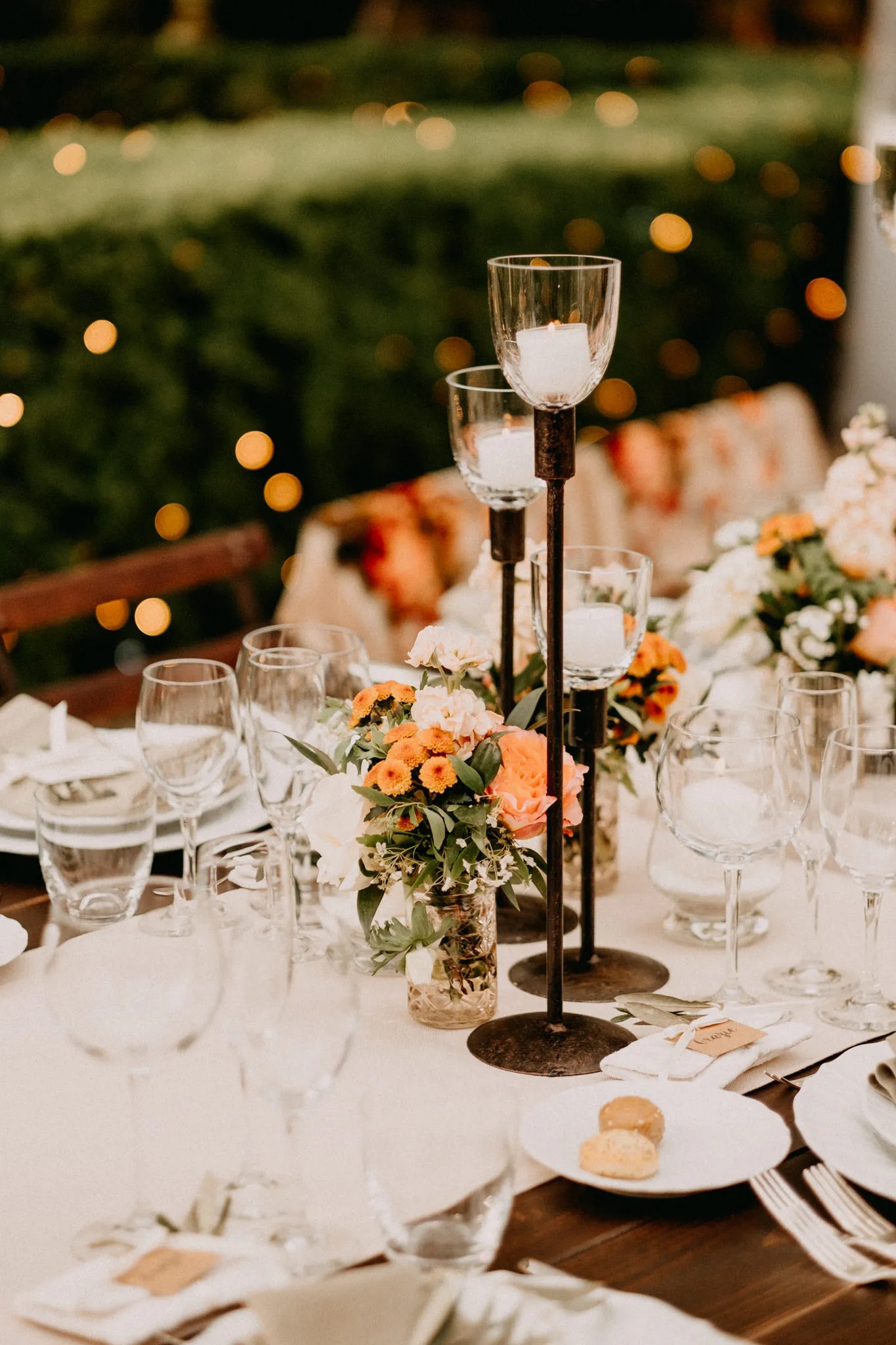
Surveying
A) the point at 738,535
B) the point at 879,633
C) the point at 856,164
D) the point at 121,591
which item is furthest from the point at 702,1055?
the point at 856,164

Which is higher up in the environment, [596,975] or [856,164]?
[856,164]

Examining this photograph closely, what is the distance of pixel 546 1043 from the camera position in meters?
1.19

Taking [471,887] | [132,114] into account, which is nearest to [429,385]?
[132,114]

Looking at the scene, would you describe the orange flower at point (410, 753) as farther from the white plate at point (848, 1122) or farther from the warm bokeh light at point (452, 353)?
the warm bokeh light at point (452, 353)

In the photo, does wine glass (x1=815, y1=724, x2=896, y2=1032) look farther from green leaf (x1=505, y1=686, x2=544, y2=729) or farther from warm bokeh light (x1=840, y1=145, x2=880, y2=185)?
warm bokeh light (x1=840, y1=145, x2=880, y2=185)

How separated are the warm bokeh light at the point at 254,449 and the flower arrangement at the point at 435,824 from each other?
240 cm

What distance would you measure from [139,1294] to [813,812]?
0.70 metres

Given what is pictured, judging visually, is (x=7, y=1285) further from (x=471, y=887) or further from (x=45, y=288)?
(x=45, y=288)

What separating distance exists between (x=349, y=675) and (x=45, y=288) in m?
2.05

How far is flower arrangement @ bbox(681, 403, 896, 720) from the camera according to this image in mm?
1699

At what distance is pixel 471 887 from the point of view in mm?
1178

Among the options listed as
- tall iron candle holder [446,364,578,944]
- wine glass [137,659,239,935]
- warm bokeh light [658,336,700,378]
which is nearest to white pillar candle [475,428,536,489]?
tall iron candle holder [446,364,578,944]

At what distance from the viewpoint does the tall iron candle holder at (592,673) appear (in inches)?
49.9

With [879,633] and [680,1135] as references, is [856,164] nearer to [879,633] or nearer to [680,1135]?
[879,633]
